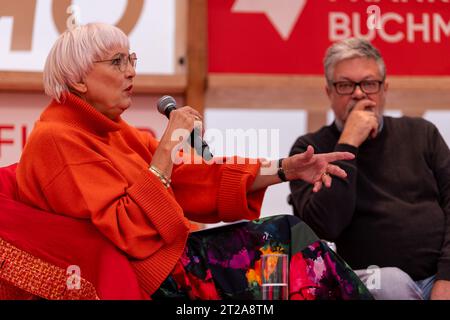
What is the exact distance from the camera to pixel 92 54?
217 cm

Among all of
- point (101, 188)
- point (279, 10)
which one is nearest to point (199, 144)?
point (101, 188)

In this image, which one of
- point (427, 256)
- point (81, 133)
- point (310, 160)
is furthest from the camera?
point (427, 256)

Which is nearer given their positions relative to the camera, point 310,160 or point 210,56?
point 310,160

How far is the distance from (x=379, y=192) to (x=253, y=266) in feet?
2.65

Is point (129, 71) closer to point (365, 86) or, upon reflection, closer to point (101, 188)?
point (101, 188)

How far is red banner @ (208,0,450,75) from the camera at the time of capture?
378 centimetres

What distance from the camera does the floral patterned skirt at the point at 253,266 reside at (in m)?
1.98

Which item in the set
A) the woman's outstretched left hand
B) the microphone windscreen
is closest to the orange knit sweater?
the microphone windscreen

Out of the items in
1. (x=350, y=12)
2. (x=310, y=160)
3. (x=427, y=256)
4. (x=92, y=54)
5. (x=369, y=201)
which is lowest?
(x=427, y=256)

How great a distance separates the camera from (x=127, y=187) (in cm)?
205

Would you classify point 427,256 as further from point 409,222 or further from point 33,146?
point 33,146

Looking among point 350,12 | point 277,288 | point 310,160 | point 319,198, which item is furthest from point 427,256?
point 350,12

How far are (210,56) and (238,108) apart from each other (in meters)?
0.29

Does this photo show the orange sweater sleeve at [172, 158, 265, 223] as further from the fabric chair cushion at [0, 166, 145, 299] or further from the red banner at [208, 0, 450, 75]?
the red banner at [208, 0, 450, 75]
